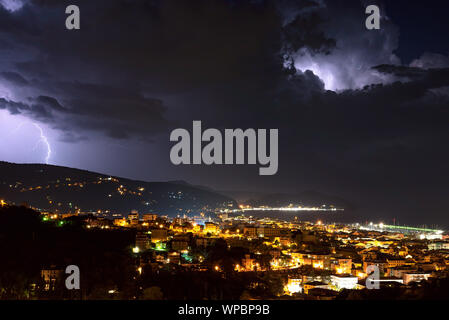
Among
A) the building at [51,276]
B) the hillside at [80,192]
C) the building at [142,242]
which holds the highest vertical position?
the hillside at [80,192]

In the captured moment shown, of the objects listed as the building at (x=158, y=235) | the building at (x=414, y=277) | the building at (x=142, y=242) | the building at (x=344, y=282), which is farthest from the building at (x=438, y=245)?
the building at (x=142, y=242)

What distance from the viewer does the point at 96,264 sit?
17.5 m

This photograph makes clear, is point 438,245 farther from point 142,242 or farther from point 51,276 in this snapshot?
point 51,276

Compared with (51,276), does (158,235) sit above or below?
above

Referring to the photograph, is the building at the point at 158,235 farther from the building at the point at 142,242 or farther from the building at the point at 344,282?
the building at the point at 344,282

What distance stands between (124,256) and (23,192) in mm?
39510

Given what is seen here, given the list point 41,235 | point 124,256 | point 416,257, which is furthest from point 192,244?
point 416,257

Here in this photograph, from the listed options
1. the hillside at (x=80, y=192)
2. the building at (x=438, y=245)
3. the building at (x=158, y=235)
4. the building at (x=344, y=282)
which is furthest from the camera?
the hillside at (x=80, y=192)

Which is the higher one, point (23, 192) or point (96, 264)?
point (23, 192)

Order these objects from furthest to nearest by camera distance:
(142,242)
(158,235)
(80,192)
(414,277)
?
(80,192), (158,235), (142,242), (414,277)

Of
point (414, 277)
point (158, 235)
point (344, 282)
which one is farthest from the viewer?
point (158, 235)

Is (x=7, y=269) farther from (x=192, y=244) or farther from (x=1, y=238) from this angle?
(x=192, y=244)

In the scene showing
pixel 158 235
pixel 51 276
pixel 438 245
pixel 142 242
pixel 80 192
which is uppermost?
pixel 80 192

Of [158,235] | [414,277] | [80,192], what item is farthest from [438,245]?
[80,192]
